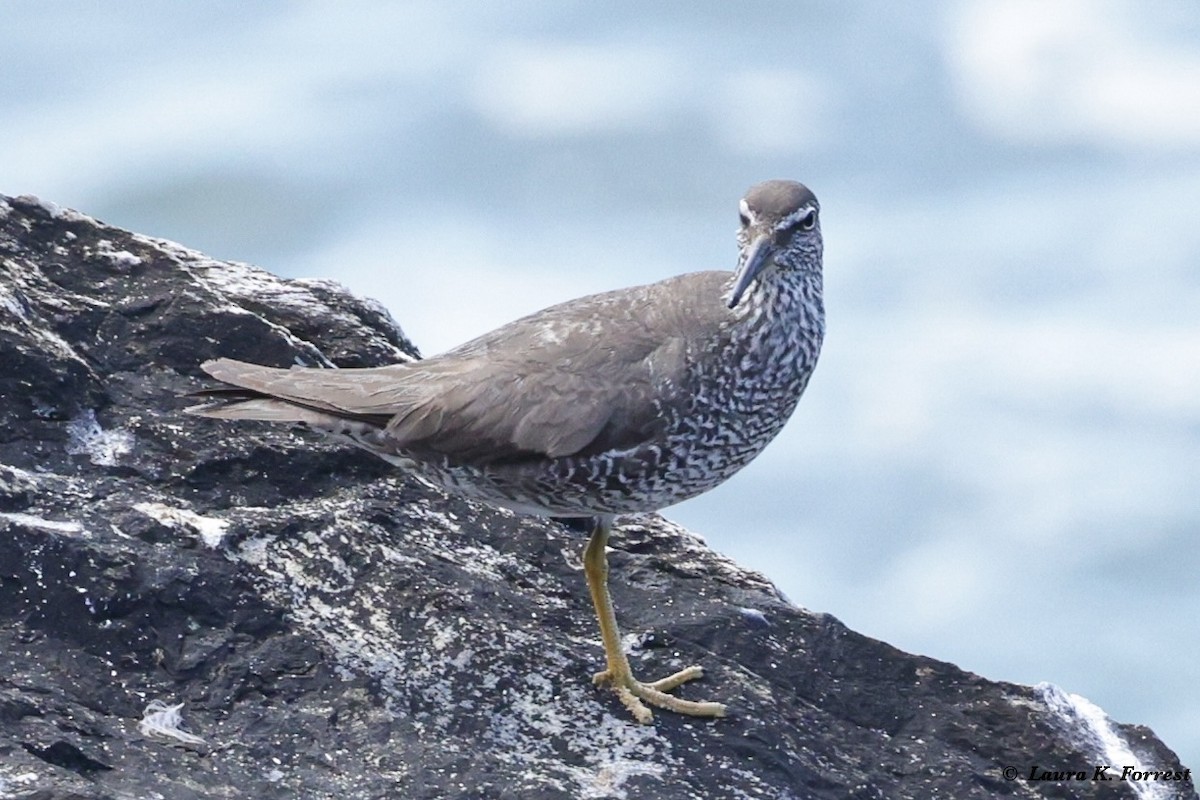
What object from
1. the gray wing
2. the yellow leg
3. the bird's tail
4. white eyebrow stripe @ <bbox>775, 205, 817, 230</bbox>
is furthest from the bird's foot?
white eyebrow stripe @ <bbox>775, 205, 817, 230</bbox>

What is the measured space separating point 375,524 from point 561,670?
2.99ft

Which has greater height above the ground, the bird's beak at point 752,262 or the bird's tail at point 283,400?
the bird's beak at point 752,262

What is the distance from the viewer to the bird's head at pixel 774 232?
6.16m

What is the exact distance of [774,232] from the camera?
6176 millimetres

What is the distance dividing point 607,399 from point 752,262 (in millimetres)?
758

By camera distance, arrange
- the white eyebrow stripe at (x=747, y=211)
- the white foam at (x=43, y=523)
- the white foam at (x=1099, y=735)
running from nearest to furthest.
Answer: the white foam at (x=43, y=523) < the white foam at (x=1099, y=735) < the white eyebrow stripe at (x=747, y=211)

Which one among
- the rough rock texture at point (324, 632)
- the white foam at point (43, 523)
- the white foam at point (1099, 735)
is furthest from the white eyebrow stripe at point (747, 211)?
the white foam at point (43, 523)

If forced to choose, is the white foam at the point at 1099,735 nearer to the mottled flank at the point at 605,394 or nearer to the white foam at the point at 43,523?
the mottled flank at the point at 605,394

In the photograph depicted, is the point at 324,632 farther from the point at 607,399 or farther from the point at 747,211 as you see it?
the point at 747,211

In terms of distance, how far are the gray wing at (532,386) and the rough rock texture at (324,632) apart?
1.27 feet

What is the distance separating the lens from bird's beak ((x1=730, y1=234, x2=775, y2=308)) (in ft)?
20.1

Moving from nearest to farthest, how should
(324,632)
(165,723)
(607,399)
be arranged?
(165,723)
(324,632)
(607,399)

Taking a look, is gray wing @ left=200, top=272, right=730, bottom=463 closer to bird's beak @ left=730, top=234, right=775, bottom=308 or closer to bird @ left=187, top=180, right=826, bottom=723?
bird @ left=187, top=180, right=826, bottom=723

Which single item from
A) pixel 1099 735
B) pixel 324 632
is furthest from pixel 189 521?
pixel 1099 735
